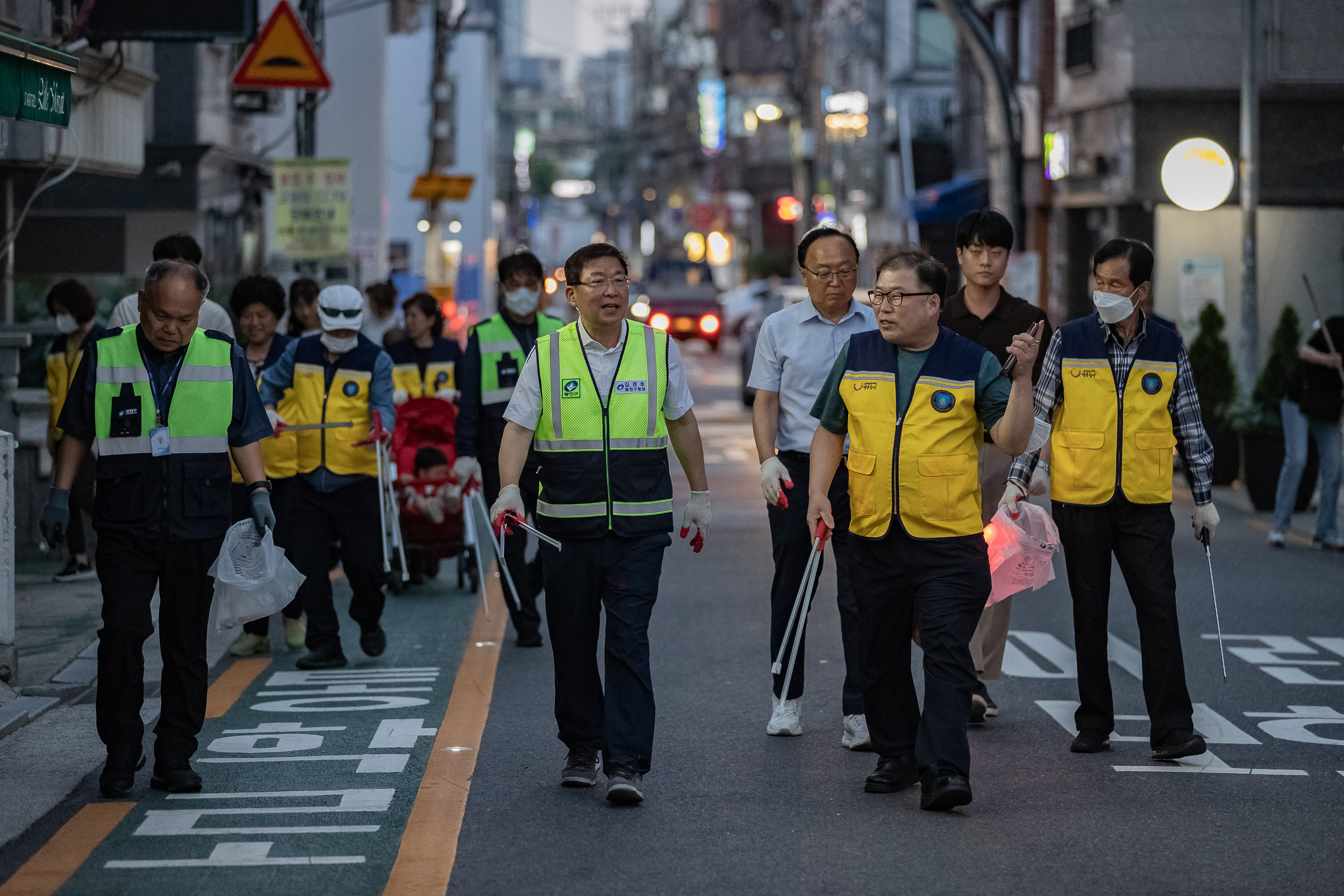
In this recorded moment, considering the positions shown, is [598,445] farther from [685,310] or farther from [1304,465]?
[685,310]

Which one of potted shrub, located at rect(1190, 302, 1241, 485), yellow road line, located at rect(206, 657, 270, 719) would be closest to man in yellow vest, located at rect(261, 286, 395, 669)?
yellow road line, located at rect(206, 657, 270, 719)

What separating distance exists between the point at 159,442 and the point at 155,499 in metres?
0.21

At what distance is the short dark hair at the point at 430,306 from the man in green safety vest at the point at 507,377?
5.24 feet

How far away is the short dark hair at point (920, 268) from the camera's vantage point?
651 cm

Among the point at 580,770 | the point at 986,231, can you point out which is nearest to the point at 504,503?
the point at 580,770

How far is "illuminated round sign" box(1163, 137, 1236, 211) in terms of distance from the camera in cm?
2116

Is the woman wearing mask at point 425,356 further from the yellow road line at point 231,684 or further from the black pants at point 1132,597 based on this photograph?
the black pants at point 1132,597

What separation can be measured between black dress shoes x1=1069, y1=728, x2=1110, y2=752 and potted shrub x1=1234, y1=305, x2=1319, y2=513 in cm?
886

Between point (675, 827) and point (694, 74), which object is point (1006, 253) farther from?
point (694, 74)

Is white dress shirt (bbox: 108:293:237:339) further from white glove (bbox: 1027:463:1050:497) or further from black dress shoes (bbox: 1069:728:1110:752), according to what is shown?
black dress shoes (bbox: 1069:728:1110:752)

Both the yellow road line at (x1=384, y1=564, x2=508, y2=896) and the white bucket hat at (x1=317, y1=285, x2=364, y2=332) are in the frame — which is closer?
the yellow road line at (x1=384, y1=564, x2=508, y2=896)

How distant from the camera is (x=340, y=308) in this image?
364 inches

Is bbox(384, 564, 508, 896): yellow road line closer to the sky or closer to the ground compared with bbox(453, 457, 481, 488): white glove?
closer to the ground

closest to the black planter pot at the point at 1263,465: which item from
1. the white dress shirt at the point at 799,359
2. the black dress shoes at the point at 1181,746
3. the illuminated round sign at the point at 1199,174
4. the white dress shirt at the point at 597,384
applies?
the illuminated round sign at the point at 1199,174
